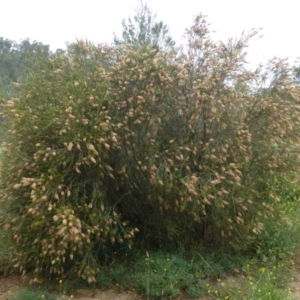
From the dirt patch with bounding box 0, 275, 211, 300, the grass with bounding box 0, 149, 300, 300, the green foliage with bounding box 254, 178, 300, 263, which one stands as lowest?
the dirt patch with bounding box 0, 275, 211, 300

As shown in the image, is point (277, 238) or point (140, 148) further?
point (277, 238)

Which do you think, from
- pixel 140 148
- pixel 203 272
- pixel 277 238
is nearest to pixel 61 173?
pixel 140 148

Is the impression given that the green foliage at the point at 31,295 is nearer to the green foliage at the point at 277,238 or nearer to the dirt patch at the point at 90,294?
the dirt patch at the point at 90,294

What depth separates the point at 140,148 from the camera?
6129 mm

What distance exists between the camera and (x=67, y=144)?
18.5ft

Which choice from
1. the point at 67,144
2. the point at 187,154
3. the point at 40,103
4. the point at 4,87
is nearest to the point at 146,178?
the point at 187,154

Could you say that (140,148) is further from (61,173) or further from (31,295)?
(31,295)

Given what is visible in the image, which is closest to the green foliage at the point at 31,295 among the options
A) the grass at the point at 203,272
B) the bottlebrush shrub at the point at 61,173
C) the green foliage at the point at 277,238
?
the grass at the point at 203,272

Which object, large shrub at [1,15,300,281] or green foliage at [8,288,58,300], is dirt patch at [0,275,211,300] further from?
large shrub at [1,15,300,281]

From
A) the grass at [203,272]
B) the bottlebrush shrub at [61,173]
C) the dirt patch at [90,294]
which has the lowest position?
the dirt patch at [90,294]

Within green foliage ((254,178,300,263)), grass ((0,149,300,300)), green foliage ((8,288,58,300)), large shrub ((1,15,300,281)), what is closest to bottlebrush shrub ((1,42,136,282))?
large shrub ((1,15,300,281))

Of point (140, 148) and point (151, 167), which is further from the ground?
point (140, 148)

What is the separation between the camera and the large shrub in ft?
18.9

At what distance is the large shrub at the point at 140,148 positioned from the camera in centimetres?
577
